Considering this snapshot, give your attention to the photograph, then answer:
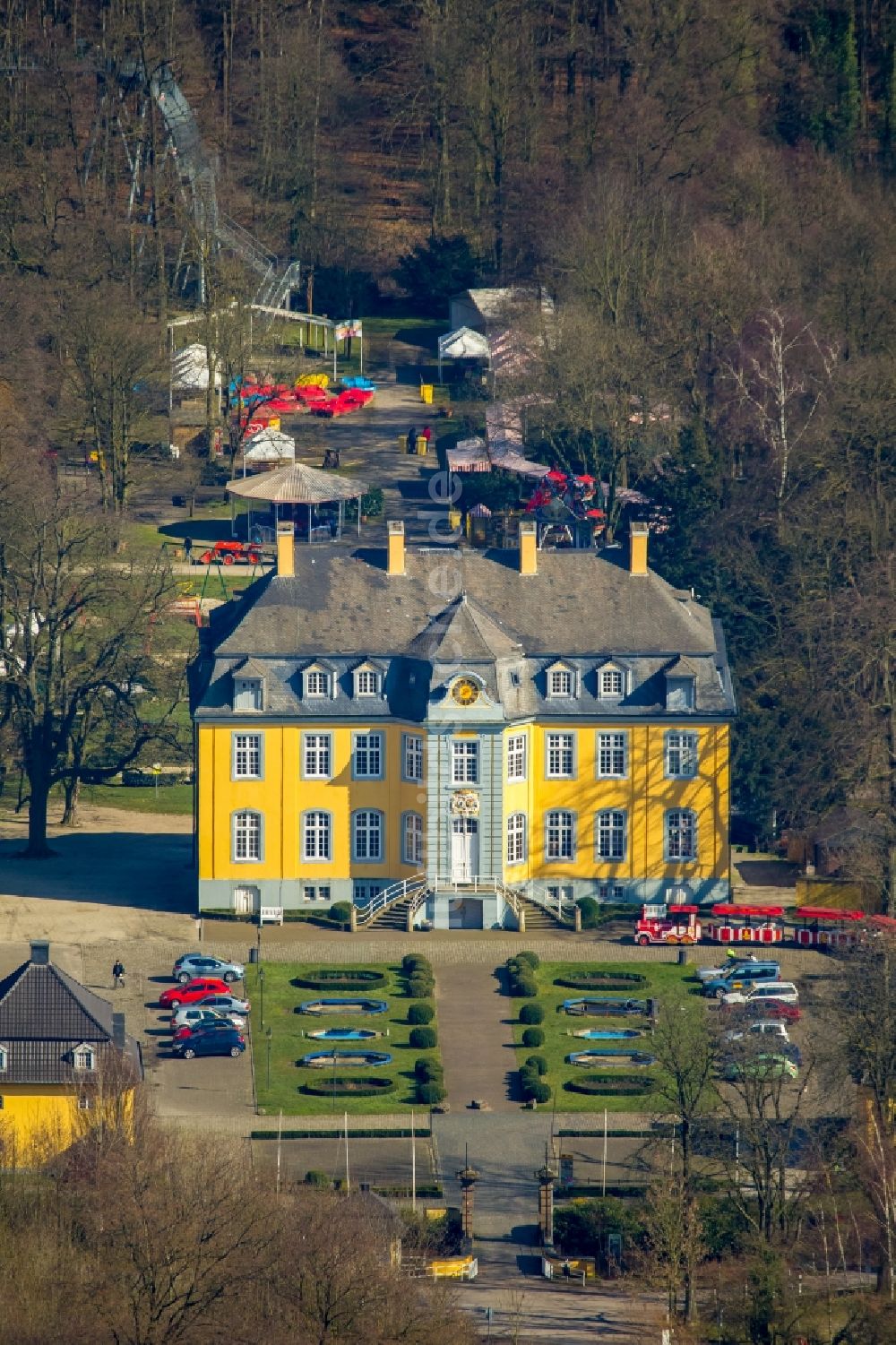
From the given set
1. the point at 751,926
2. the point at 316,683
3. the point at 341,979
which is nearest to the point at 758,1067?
the point at 341,979

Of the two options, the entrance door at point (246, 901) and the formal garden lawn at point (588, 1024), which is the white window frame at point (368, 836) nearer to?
the entrance door at point (246, 901)

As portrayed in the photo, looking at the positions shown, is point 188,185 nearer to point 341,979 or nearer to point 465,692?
point 465,692

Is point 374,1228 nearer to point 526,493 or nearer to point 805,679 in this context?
point 805,679

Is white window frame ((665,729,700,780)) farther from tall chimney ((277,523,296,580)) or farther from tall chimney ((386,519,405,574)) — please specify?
tall chimney ((277,523,296,580))

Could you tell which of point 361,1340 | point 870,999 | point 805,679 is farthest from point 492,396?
point 361,1340

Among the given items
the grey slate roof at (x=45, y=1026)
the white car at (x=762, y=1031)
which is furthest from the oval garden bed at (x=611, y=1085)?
the grey slate roof at (x=45, y=1026)
